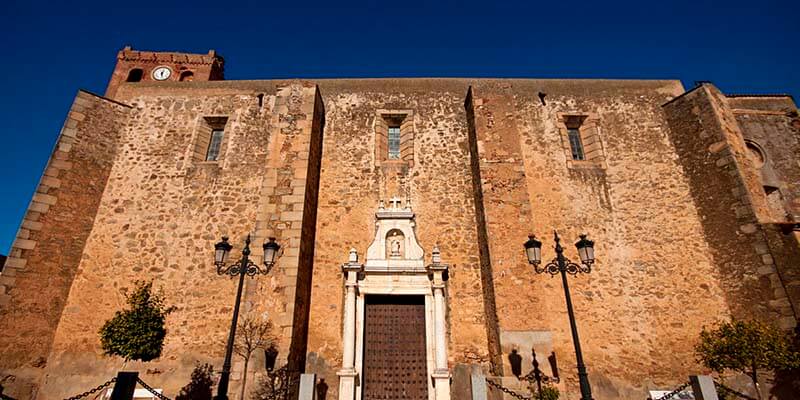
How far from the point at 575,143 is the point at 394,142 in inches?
202

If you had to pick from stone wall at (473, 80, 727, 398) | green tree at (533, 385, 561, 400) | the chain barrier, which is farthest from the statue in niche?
the chain barrier

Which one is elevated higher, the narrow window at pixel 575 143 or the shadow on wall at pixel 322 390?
the narrow window at pixel 575 143

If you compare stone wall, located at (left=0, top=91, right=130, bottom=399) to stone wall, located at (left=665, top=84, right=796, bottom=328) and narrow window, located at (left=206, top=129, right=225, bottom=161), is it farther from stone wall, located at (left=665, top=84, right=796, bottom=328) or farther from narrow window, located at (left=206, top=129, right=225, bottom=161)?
stone wall, located at (left=665, top=84, right=796, bottom=328)

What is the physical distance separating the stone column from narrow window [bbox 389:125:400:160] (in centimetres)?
310

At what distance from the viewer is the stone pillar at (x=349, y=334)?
7891 mm

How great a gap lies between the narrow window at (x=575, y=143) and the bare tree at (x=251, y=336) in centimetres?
883

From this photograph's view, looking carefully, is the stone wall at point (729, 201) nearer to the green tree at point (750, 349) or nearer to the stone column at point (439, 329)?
the green tree at point (750, 349)

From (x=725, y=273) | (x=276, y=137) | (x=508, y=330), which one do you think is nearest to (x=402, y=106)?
(x=276, y=137)

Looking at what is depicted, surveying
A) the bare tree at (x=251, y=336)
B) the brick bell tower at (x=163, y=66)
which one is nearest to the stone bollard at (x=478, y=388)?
the bare tree at (x=251, y=336)

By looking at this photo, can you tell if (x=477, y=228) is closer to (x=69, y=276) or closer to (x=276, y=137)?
(x=276, y=137)

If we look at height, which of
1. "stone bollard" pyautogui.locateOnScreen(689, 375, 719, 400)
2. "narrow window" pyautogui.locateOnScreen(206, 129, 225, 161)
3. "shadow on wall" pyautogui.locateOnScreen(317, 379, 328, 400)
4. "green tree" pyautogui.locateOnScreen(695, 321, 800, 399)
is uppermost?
"narrow window" pyautogui.locateOnScreen(206, 129, 225, 161)

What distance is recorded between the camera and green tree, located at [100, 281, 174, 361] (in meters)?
7.63

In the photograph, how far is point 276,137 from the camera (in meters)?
9.80

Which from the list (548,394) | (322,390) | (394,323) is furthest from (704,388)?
(322,390)
